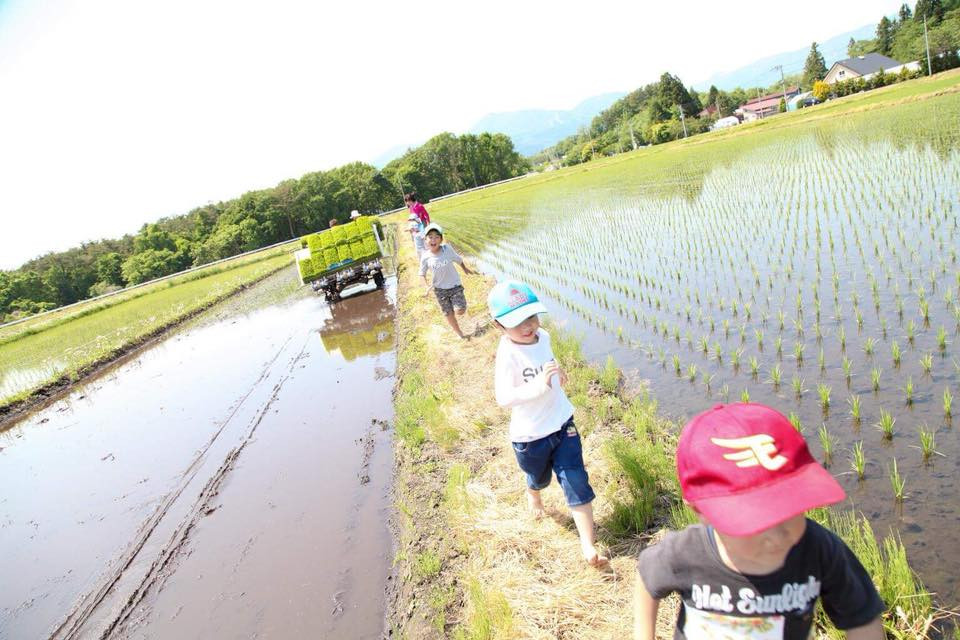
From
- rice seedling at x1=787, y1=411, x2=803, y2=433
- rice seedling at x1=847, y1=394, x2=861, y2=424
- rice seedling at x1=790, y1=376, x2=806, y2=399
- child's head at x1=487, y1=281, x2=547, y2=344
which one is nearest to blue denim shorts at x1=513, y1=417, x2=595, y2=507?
child's head at x1=487, y1=281, x2=547, y2=344

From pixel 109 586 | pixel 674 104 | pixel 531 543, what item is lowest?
pixel 109 586

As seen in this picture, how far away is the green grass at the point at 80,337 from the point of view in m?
14.0

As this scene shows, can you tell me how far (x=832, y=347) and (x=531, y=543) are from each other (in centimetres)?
325

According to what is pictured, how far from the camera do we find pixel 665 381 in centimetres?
475

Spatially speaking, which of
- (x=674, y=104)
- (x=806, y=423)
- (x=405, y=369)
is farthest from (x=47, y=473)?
(x=674, y=104)

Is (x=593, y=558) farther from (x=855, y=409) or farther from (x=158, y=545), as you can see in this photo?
(x=158, y=545)

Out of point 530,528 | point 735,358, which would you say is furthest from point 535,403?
point 735,358

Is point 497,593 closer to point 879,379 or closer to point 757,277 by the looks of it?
point 879,379

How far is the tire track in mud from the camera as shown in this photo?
396cm

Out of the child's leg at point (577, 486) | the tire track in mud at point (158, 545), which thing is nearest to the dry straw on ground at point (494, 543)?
the child's leg at point (577, 486)

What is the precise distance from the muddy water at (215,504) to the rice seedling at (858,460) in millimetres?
2861

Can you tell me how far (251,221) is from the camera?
50.5m

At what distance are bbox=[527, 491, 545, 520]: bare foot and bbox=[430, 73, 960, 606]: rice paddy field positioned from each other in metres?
1.63

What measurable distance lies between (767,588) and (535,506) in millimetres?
1962
